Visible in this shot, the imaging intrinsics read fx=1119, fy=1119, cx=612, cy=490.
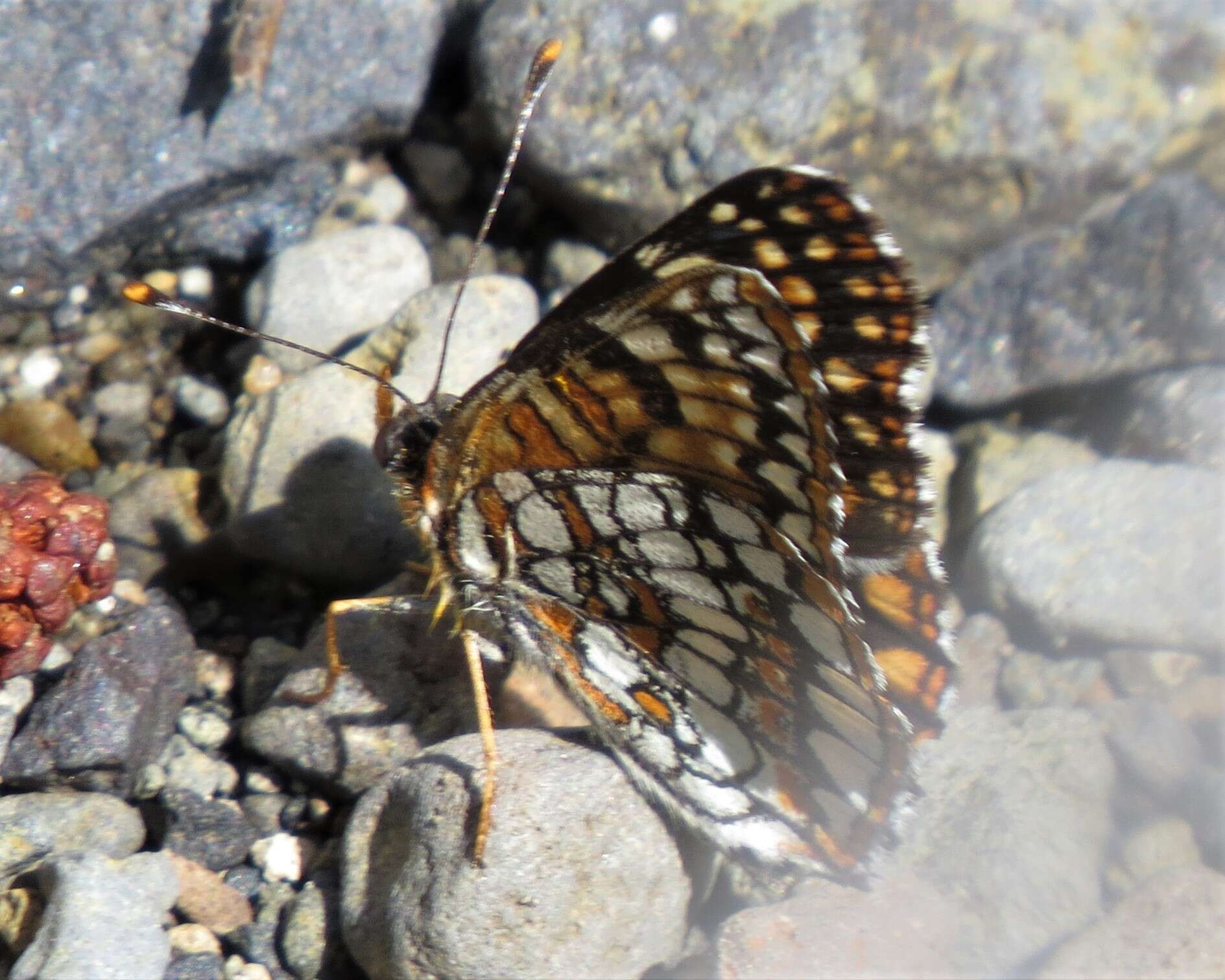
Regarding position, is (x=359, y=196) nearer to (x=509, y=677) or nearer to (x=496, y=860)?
(x=509, y=677)

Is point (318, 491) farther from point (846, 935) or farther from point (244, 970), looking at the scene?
point (846, 935)

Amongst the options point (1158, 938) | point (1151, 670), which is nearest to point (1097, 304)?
point (1151, 670)

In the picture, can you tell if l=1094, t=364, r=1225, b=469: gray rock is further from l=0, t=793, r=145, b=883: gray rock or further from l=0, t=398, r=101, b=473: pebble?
l=0, t=398, r=101, b=473: pebble

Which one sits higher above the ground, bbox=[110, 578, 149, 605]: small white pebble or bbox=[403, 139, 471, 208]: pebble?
bbox=[403, 139, 471, 208]: pebble

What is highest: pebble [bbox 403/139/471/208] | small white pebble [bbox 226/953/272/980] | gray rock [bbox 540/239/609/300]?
pebble [bbox 403/139/471/208]

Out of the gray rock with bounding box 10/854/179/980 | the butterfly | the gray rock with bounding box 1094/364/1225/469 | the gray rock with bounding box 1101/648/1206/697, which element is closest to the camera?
the butterfly

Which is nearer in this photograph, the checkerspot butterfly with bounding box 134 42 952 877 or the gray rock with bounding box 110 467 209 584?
the checkerspot butterfly with bounding box 134 42 952 877

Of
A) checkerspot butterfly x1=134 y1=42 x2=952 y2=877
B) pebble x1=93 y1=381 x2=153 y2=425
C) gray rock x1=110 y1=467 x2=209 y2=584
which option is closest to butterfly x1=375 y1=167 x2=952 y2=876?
checkerspot butterfly x1=134 y1=42 x2=952 y2=877
